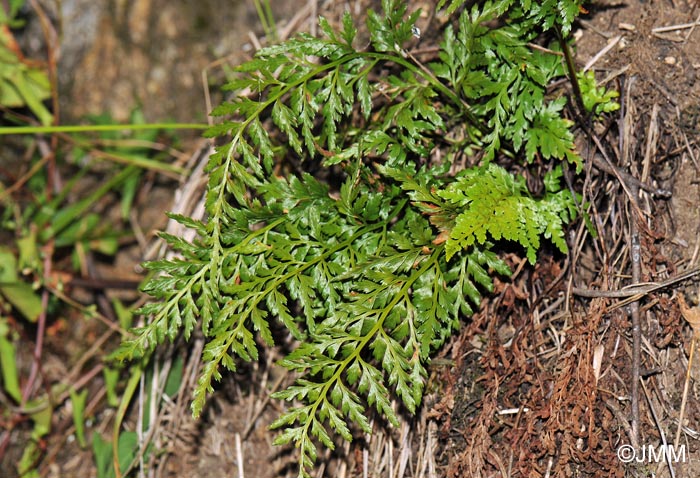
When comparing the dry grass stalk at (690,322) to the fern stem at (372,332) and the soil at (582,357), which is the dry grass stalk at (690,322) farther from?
the fern stem at (372,332)

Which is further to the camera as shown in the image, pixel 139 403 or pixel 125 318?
pixel 125 318

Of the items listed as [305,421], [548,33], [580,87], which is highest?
[548,33]

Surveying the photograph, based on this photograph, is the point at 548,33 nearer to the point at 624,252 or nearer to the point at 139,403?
the point at 624,252

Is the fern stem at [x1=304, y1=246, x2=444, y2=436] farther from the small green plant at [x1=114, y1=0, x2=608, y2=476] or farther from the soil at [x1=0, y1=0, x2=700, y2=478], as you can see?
the soil at [x1=0, y1=0, x2=700, y2=478]

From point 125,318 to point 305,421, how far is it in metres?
1.62

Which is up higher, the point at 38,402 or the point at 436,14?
the point at 436,14

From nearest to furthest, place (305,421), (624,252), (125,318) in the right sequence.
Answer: (305,421) < (624,252) < (125,318)

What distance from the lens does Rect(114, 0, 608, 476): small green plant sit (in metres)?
2.21

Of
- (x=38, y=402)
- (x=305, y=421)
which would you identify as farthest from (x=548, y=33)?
(x=38, y=402)

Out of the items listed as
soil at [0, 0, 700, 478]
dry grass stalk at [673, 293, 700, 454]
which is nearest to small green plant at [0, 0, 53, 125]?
soil at [0, 0, 700, 478]

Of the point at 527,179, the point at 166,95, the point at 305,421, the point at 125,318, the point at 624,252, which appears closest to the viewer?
the point at 305,421

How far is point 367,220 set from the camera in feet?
7.82

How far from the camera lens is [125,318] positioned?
3.39m

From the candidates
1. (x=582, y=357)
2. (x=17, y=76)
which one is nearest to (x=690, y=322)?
(x=582, y=357)
